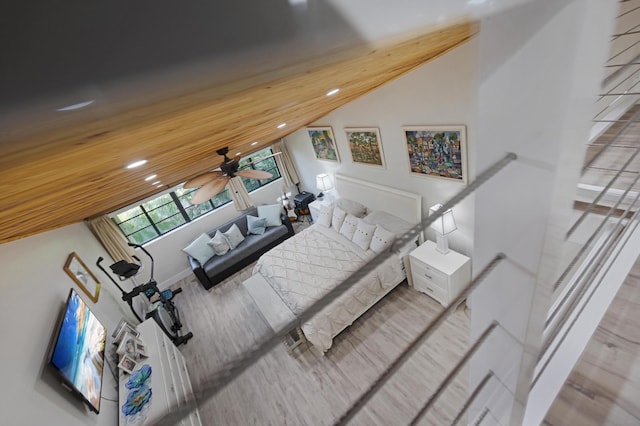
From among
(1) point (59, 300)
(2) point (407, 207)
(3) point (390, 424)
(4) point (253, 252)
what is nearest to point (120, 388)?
(1) point (59, 300)

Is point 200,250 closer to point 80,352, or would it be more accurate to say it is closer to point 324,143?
point 80,352

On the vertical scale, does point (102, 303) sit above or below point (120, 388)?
above

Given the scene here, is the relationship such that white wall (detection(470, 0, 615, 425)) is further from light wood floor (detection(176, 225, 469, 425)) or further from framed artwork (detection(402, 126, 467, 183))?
framed artwork (detection(402, 126, 467, 183))

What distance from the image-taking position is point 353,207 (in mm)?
4148

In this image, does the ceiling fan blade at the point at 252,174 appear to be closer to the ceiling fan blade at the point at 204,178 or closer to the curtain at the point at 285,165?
the ceiling fan blade at the point at 204,178

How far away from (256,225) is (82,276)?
264 centimetres

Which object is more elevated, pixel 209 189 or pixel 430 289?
pixel 209 189

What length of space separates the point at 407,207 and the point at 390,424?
2.27 meters

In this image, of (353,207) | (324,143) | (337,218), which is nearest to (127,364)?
(337,218)

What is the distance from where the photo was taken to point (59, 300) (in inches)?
86.5

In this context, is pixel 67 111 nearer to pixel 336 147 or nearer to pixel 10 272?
pixel 10 272

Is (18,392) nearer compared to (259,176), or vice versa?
(18,392)

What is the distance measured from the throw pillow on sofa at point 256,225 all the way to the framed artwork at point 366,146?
2.24 meters

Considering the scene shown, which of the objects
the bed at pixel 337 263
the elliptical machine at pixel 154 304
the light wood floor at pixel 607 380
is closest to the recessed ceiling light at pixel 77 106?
the light wood floor at pixel 607 380
